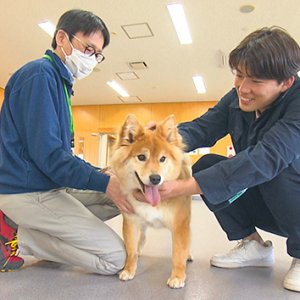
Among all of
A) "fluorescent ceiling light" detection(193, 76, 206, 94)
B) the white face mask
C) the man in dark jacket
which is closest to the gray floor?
the man in dark jacket

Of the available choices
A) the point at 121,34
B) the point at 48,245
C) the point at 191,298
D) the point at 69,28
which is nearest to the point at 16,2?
the point at 121,34

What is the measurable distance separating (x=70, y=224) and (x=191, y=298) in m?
0.67

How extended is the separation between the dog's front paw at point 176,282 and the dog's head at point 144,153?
351 millimetres

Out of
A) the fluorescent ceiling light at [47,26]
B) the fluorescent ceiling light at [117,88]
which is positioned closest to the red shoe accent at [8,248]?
the fluorescent ceiling light at [47,26]

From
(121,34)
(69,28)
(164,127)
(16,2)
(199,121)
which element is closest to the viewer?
(164,127)

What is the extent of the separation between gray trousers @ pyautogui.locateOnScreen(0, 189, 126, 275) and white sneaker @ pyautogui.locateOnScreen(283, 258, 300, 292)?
776 millimetres

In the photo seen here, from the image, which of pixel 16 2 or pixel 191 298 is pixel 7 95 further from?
Result: pixel 16 2

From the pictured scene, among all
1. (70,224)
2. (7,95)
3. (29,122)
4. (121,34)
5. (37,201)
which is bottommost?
(70,224)

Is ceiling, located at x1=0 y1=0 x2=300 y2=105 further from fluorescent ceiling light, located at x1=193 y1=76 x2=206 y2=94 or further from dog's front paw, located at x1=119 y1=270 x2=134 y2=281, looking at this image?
dog's front paw, located at x1=119 y1=270 x2=134 y2=281

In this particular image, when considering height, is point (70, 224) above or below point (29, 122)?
below

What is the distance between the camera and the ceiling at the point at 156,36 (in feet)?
15.2

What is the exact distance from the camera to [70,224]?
155cm

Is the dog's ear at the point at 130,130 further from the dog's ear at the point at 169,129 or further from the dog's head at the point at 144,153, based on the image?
the dog's ear at the point at 169,129

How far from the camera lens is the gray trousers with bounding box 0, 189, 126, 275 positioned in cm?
152
